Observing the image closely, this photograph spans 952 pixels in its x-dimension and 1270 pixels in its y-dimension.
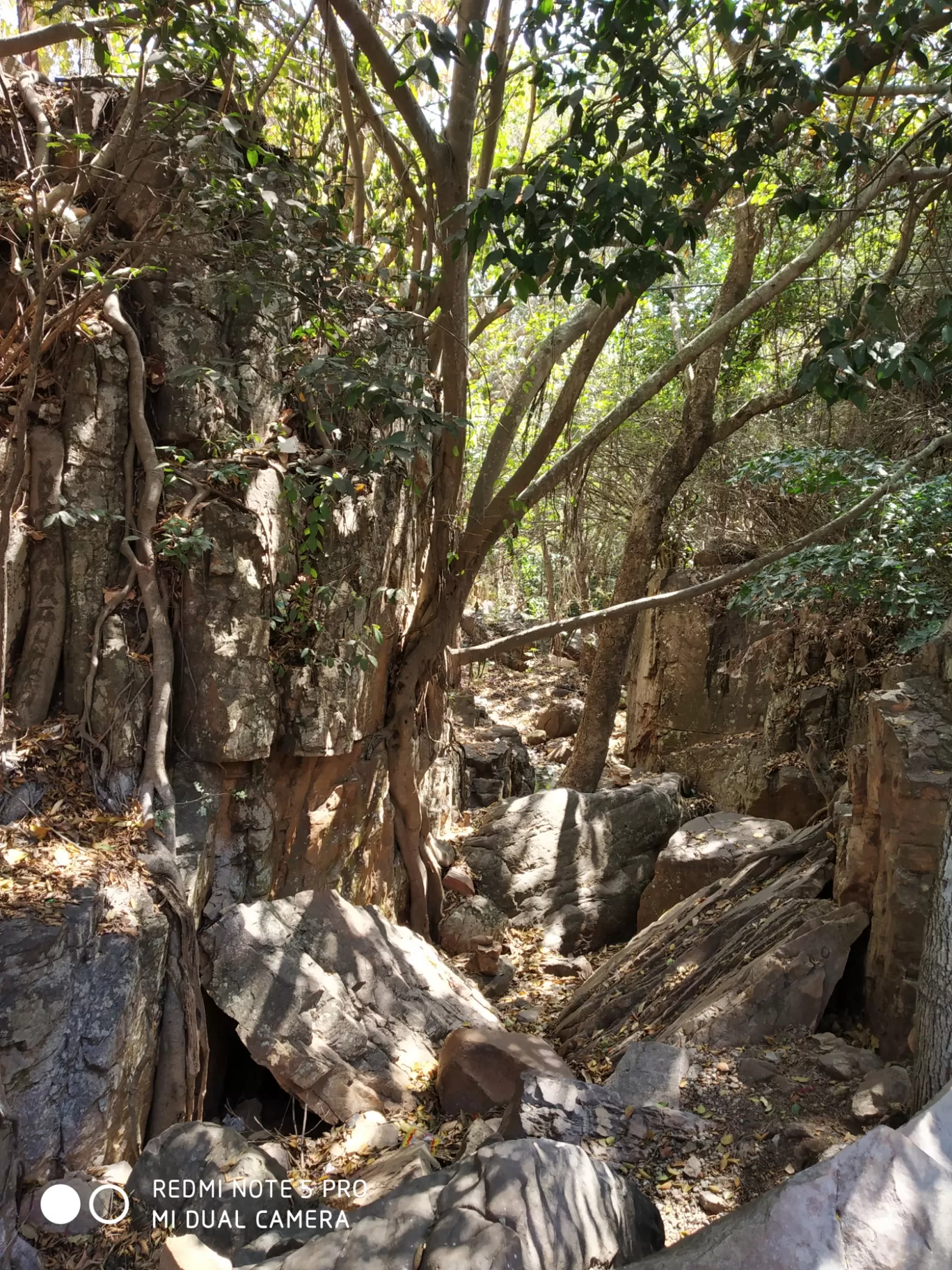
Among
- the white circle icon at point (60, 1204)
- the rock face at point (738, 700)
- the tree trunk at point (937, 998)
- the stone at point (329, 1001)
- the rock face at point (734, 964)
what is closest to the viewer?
the white circle icon at point (60, 1204)

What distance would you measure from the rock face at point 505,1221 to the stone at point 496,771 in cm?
573

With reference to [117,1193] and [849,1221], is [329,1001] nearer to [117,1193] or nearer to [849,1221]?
[117,1193]

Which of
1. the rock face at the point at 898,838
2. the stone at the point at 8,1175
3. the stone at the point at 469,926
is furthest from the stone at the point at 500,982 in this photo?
the stone at the point at 8,1175

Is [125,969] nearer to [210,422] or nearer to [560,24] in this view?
[210,422]

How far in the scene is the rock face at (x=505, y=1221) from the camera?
2.42 meters

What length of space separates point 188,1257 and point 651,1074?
2075 mm

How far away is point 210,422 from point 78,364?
688 mm

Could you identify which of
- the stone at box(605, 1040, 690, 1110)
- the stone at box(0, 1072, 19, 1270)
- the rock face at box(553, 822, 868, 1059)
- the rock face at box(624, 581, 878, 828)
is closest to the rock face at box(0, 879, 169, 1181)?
the stone at box(0, 1072, 19, 1270)

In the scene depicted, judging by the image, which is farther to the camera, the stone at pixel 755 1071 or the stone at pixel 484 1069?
the stone at pixel 484 1069

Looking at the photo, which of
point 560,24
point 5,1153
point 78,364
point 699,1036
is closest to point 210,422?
point 78,364

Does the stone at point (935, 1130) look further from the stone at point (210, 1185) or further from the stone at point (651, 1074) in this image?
the stone at point (210, 1185)

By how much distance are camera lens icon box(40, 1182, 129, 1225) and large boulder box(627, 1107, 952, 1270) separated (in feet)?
6.38

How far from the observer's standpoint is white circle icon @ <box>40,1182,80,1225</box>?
2.91m

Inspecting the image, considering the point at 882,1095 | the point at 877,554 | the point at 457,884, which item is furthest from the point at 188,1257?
the point at 877,554
